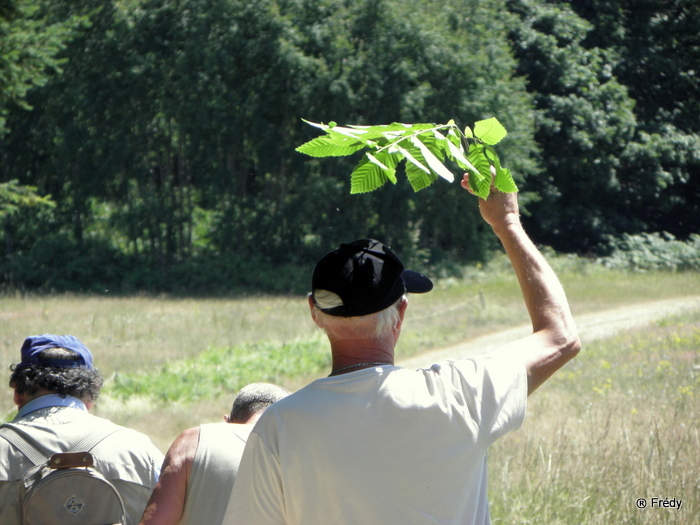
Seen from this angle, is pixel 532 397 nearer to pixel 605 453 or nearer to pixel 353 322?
pixel 605 453

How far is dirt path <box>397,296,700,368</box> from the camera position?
1375 centimetres

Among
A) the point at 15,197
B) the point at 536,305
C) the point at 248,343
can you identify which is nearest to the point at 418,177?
the point at 536,305

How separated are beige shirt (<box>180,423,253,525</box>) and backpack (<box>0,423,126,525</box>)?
25 centimetres

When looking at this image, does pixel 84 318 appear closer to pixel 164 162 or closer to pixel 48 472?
pixel 164 162

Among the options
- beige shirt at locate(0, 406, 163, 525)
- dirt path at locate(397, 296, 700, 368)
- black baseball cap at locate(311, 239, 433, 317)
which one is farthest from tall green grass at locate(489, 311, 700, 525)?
dirt path at locate(397, 296, 700, 368)

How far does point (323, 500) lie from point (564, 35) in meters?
33.3

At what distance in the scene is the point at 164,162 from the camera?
27.3m

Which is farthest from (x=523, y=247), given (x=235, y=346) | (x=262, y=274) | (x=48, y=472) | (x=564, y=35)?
(x=564, y=35)

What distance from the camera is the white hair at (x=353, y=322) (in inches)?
78.5

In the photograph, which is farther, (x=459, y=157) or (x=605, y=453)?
(x=605, y=453)

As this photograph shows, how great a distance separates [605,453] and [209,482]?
4.02 meters

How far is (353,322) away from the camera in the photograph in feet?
6.56

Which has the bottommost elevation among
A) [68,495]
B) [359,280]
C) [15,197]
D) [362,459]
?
[68,495]

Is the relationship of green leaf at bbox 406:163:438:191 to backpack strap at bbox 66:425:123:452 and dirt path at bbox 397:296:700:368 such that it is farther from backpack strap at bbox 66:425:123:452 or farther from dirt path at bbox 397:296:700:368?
dirt path at bbox 397:296:700:368
